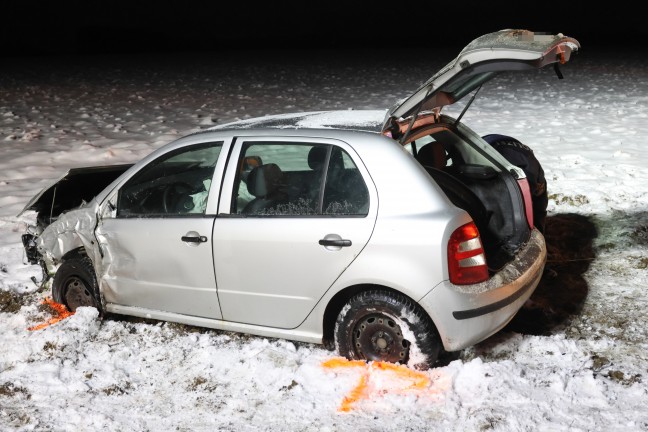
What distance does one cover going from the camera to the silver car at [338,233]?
12.8ft

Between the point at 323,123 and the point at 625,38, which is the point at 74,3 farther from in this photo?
the point at 323,123

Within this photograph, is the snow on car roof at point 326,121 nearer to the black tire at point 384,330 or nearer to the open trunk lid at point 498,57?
the open trunk lid at point 498,57

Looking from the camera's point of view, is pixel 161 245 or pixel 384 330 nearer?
pixel 384 330

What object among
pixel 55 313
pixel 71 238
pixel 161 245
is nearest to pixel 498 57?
pixel 161 245

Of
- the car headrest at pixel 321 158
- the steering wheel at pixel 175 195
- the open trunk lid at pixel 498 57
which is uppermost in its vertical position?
the open trunk lid at pixel 498 57

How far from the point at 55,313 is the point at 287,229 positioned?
2.17m

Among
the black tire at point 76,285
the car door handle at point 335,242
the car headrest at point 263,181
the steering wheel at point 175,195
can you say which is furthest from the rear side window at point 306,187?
the black tire at point 76,285

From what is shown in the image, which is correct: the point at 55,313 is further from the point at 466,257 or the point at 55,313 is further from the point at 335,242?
the point at 466,257

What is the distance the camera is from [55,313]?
17.5ft

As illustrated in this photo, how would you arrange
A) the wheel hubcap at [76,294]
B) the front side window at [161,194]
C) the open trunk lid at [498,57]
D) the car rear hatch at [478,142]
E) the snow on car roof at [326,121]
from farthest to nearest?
the wheel hubcap at [76,294] < the front side window at [161,194] < the snow on car roof at [326,121] < the car rear hatch at [478,142] < the open trunk lid at [498,57]

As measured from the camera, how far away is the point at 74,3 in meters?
39.6

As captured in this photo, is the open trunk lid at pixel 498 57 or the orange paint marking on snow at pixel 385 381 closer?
the open trunk lid at pixel 498 57

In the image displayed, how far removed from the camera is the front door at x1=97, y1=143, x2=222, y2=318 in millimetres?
4473

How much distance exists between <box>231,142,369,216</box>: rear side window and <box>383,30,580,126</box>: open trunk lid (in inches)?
14.3
